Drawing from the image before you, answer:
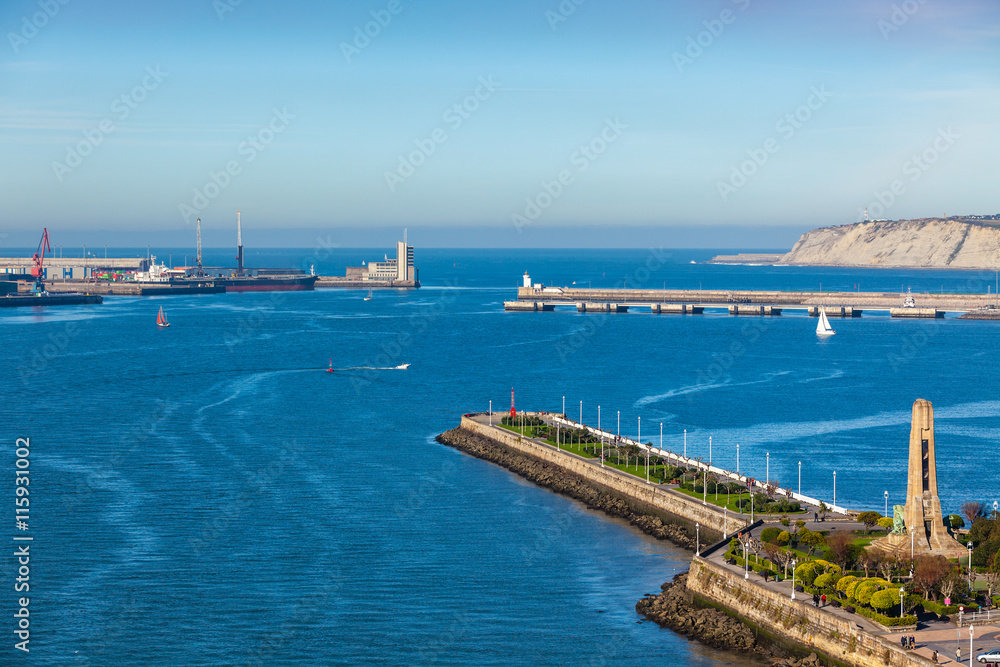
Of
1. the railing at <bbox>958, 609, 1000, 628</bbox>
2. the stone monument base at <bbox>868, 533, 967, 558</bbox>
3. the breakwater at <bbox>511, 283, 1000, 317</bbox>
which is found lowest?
the railing at <bbox>958, 609, 1000, 628</bbox>

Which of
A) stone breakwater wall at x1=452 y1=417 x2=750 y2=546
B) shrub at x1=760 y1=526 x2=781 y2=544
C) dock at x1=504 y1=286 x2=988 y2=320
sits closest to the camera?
shrub at x1=760 y1=526 x2=781 y2=544

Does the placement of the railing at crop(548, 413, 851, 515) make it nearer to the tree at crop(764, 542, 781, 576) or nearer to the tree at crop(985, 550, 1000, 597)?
the tree at crop(764, 542, 781, 576)

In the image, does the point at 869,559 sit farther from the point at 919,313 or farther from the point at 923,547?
the point at 919,313

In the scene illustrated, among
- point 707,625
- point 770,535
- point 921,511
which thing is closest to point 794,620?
point 707,625

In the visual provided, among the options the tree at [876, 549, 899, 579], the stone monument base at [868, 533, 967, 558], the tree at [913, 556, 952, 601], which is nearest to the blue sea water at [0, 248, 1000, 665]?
the tree at [876, 549, 899, 579]

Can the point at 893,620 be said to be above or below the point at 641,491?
above

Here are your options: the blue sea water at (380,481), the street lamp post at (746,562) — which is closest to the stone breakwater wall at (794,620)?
the street lamp post at (746,562)
